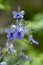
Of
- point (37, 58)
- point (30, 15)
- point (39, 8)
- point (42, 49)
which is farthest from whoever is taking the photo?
point (39, 8)

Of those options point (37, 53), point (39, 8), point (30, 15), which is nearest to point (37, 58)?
point (37, 53)

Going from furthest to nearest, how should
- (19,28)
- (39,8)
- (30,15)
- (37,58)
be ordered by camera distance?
(39,8)
(30,15)
(37,58)
(19,28)

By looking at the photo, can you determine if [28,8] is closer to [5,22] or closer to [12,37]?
[5,22]

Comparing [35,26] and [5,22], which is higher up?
[5,22]

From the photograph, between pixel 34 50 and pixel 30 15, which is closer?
pixel 34 50

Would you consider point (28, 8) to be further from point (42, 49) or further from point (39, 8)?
point (42, 49)

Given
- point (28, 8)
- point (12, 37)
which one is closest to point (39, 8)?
point (28, 8)

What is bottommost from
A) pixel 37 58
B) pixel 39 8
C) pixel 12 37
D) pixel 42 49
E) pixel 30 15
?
pixel 12 37
